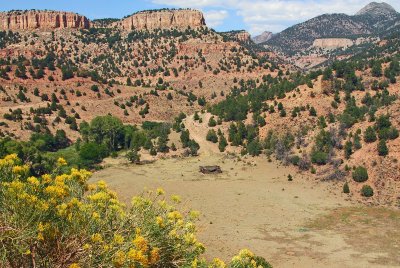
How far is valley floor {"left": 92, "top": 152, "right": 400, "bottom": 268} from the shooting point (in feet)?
107

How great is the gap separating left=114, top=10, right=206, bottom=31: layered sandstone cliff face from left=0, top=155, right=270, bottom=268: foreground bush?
547 feet

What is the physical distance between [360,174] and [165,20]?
138m

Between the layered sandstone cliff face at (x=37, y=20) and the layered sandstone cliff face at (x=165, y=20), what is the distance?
21838 millimetres

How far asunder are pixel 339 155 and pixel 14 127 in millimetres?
56470

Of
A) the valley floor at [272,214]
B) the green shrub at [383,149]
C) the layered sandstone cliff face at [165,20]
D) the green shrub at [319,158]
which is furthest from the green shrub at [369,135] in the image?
the layered sandstone cliff face at [165,20]

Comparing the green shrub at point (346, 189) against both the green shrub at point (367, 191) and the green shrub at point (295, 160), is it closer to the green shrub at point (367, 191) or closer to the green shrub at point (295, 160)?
the green shrub at point (367, 191)

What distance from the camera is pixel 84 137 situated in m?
75.1

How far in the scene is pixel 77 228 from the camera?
905cm

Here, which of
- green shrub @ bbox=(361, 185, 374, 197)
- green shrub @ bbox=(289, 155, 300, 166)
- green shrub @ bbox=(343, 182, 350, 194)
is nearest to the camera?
green shrub @ bbox=(361, 185, 374, 197)

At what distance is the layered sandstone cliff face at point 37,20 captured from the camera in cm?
16012

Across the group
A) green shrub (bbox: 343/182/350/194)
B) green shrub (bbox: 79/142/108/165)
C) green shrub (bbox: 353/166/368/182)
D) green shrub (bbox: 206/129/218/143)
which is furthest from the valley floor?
green shrub (bbox: 206/129/218/143)

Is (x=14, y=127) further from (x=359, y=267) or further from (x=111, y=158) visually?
(x=359, y=267)

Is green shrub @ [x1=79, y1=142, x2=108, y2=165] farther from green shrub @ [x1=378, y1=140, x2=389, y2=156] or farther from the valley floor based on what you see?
green shrub @ [x1=378, y1=140, x2=389, y2=156]

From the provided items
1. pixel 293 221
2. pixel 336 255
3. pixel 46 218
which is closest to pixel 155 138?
pixel 293 221
